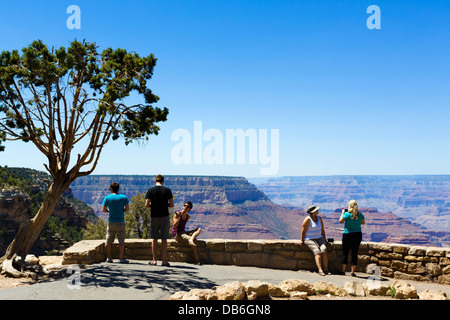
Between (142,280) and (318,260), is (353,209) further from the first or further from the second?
(142,280)

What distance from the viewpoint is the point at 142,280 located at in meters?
7.89

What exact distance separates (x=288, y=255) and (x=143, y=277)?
13.0 ft

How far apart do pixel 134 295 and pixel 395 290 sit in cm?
444

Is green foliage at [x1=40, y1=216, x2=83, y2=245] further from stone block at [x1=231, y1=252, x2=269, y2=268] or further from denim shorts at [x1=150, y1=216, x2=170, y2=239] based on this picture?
denim shorts at [x1=150, y1=216, x2=170, y2=239]

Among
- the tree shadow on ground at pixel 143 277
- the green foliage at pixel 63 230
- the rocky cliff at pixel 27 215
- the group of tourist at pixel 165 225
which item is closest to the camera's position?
the tree shadow on ground at pixel 143 277

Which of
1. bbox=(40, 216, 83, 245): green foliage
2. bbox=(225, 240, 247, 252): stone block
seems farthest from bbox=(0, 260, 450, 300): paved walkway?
bbox=(40, 216, 83, 245): green foliage

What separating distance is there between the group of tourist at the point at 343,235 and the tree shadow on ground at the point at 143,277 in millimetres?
2890

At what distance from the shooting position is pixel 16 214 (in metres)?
58.2

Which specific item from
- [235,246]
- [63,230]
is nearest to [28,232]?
[235,246]

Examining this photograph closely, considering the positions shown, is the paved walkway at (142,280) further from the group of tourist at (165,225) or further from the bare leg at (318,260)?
the group of tourist at (165,225)

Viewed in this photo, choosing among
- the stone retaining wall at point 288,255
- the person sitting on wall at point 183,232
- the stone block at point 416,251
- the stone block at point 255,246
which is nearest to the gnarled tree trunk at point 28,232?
the stone retaining wall at point 288,255

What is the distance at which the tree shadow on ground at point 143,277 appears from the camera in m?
7.47
